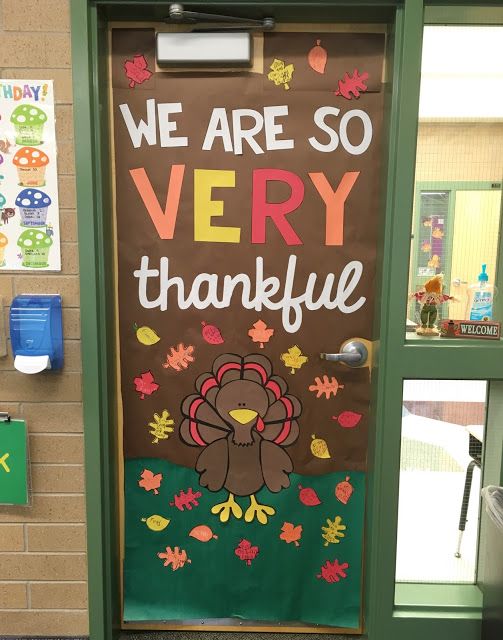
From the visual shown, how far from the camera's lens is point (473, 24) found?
62.7 inches

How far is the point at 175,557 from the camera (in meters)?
1.86

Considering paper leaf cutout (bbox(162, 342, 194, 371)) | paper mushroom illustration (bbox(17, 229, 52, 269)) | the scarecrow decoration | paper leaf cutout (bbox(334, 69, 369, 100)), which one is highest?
paper leaf cutout (bbox(334, 69, 369, 100))

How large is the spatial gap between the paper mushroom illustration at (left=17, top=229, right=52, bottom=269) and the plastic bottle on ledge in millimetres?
1337

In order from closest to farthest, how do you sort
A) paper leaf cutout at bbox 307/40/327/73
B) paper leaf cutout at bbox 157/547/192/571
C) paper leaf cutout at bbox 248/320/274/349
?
paper leaf cutout at bbox 307/40/327/73 < paper leaf cutout at bbox 248/320/274/349 < paper leaf cutout at bbox 157/547/192/571

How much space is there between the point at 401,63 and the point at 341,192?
402 millimetres

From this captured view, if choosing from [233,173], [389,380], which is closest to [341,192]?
[233,173]

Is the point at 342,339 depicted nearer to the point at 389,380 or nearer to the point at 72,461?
the point at 389,380

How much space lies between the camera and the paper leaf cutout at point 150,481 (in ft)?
5.97

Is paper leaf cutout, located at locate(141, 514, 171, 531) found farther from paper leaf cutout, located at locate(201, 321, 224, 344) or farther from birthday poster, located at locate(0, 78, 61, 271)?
birthday poster, located at locate(0, 78, 61, 271)

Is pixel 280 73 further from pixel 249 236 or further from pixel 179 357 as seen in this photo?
pixel 179 357

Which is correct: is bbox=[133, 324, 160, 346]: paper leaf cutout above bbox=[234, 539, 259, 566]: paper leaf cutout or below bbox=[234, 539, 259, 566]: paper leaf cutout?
above

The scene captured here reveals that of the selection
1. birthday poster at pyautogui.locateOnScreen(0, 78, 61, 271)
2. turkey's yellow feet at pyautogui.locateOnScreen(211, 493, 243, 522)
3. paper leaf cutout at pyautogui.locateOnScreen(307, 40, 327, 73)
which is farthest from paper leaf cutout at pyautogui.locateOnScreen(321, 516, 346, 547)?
paper leaf cutout at pyautogui.locateOnScreen(307, 40, 327, 73)

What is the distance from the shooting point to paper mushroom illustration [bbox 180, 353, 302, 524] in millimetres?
1779

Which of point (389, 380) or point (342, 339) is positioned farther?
point (342, 339)
